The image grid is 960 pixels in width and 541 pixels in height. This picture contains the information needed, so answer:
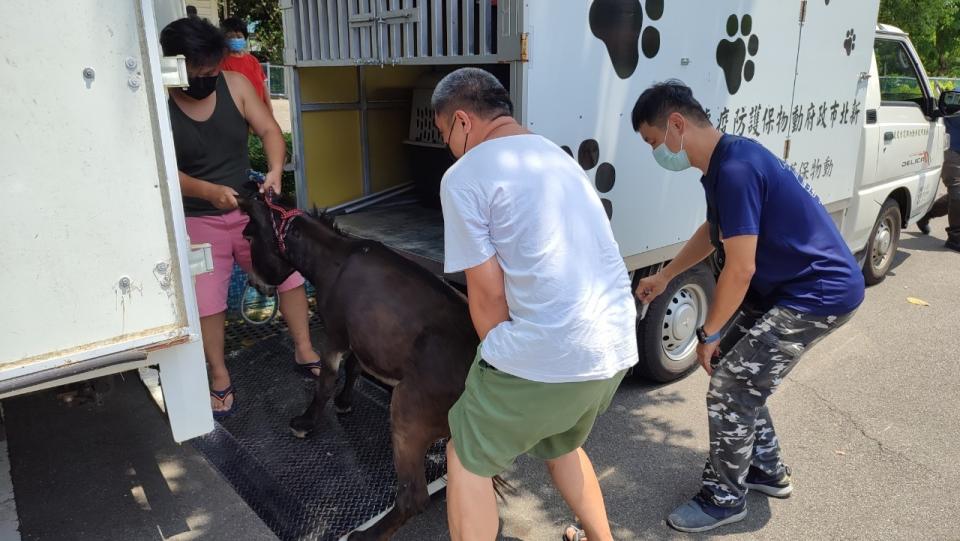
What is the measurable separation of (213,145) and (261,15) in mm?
12775

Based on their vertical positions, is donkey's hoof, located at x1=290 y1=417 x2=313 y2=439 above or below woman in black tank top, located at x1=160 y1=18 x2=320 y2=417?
below

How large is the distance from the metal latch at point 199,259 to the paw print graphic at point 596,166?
1657mm

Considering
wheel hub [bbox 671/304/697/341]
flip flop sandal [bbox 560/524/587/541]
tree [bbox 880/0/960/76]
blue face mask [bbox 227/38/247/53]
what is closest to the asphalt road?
flip flop sandal [bbox 560/524/587/541]

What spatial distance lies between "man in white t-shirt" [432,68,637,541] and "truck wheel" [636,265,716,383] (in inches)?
69.8

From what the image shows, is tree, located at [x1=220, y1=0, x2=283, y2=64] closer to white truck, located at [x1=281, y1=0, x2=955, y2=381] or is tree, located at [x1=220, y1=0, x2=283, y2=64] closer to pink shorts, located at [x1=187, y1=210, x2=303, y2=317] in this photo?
white truck, located at [x1=281, y1=0, x2=955, y2=381]

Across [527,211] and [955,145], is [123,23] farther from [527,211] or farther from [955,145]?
[955,145]

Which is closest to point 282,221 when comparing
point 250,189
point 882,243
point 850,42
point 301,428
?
point 250,189

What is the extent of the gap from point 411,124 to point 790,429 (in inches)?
123

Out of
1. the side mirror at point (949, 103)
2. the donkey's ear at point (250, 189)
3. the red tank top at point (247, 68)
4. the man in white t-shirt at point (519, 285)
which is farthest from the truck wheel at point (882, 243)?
the red tank top at point (247, 68)

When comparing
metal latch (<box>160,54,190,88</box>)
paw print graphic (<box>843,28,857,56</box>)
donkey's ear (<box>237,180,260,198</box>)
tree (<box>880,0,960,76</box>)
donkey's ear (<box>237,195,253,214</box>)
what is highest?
tree (<box>880,0,960,76</box>)

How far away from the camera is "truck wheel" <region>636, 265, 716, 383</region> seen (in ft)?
12.4

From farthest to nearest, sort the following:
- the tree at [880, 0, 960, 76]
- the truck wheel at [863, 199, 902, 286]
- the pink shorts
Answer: the tree at [880, 0, 960, 76], the truck wheel at [863, 199, 902, 286], the pink shorts

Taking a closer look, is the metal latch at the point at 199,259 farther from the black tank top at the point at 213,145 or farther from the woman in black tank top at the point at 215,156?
the black tank top at the point at 213,145

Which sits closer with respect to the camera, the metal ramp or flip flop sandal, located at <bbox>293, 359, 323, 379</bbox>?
the metal ramp
